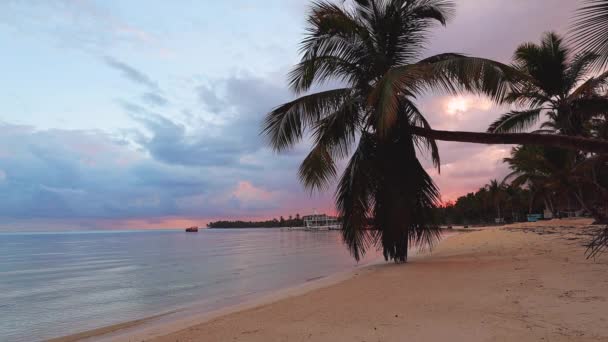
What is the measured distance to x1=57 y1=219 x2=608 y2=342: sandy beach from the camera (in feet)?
13.9

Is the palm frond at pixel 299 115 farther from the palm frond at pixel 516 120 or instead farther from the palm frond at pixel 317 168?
the palm frond at pixel 516 120

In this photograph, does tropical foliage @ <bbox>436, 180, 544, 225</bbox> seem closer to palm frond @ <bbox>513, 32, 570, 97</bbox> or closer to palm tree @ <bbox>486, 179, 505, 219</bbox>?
palm tree @ <bbox>486, 179, 505, 219</bbox>

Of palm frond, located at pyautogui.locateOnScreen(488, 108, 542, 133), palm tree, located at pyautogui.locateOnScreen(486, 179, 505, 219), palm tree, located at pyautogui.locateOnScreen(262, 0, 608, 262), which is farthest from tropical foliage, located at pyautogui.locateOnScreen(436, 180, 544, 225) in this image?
palm tree, located at pyautogui.locateOnScreen(262, 0, 608, 262)

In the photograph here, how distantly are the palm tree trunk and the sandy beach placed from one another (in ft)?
6.43

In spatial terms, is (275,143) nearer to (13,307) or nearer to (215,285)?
(215,285)

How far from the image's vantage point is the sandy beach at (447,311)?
4.23 metres

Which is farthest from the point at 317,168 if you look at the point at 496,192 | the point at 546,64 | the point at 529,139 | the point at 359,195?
the point at 496,192

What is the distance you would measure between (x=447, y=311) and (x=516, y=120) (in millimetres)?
12840

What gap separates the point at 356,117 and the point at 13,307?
11.3 meters

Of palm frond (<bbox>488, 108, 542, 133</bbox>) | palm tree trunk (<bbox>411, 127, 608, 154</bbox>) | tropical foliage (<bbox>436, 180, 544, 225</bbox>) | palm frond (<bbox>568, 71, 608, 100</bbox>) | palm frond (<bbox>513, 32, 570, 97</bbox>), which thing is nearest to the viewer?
palm tree trunk (<bbox>411, 127, 608, 154</bbox>)

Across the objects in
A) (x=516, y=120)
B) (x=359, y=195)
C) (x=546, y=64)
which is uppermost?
(x=546, y=64)

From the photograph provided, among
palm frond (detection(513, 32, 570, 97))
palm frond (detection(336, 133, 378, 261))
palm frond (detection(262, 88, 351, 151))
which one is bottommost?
palm frond (detection(336, 133, 378, 261))

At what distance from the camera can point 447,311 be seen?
5215mm

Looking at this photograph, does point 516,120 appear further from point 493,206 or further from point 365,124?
point 493,206
